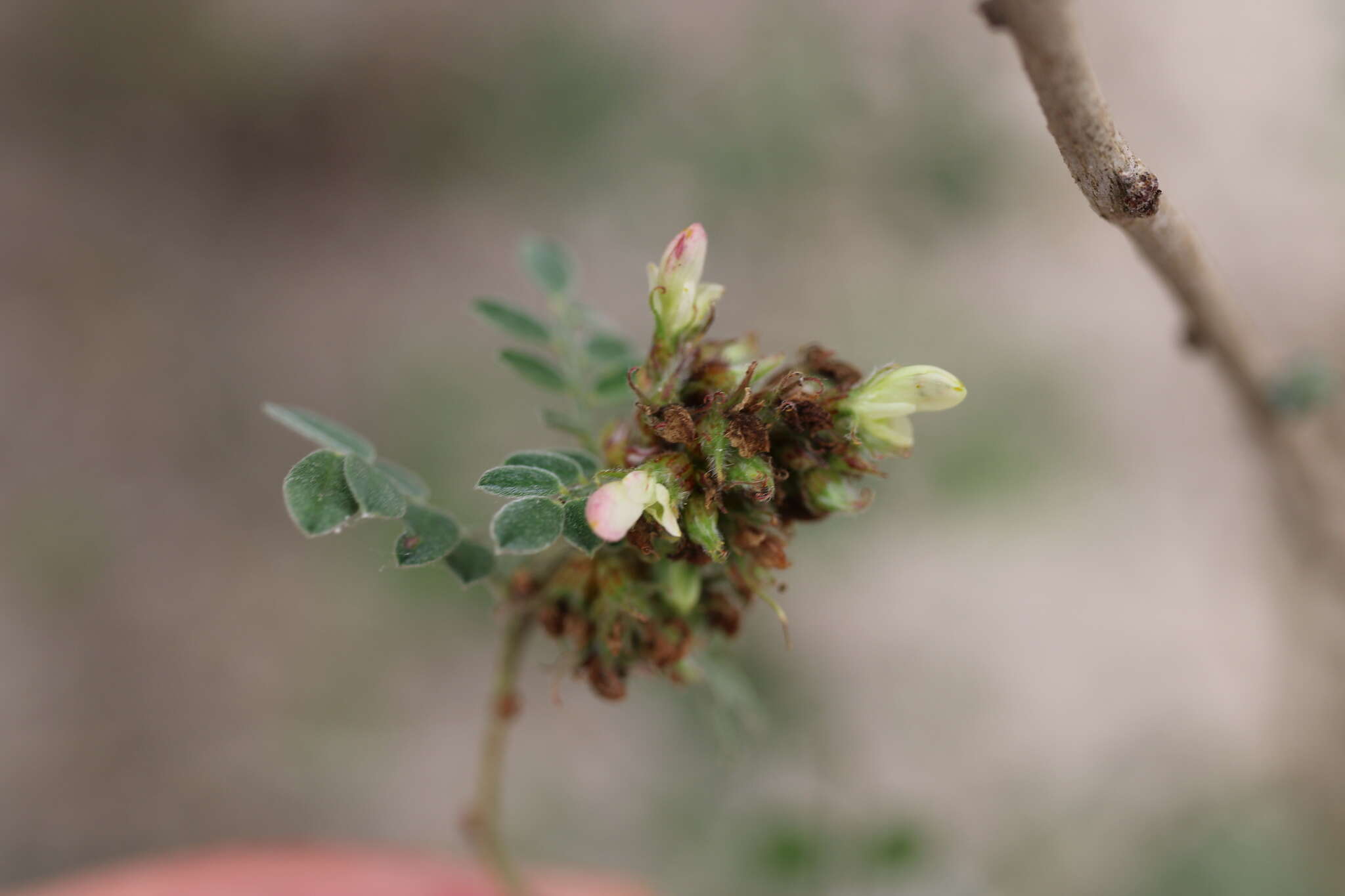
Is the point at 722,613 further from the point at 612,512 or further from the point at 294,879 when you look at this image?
the point at 294,879

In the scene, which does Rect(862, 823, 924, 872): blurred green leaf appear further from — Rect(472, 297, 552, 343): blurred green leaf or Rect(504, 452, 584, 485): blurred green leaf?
Rect(504, 452, 584, 485): blurred green leaf

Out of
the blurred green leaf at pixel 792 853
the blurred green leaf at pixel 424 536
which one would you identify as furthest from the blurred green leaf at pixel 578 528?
the blurred green leaf at pixel 792 853

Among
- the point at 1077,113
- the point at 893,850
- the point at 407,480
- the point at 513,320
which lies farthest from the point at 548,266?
the point at 893,850

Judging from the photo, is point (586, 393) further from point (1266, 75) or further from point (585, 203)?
point (1266, 75)

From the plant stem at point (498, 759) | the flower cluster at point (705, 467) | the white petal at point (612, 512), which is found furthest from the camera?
the plant stem at point (498, 759)

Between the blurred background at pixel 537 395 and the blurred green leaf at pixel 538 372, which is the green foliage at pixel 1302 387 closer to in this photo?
the blurred green leaf at pixel 538 372

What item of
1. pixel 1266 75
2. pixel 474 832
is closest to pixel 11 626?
pixel 474 832
